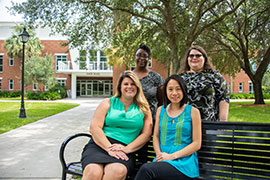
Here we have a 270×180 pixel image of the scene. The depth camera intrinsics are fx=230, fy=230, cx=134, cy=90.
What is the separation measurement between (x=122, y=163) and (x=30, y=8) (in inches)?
340

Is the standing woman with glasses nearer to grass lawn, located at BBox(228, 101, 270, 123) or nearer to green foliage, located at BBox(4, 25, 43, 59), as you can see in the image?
grass lawn, located at BBox(228, 101, 270, 123)

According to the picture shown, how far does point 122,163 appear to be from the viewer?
246 centimetres

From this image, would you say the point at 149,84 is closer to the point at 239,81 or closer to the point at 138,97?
the point at 138,97

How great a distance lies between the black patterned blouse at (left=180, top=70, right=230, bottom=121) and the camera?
9.19 ft

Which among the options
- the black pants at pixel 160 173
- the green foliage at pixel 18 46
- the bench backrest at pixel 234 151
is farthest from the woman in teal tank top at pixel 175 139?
the green foliage at pixel 18 46

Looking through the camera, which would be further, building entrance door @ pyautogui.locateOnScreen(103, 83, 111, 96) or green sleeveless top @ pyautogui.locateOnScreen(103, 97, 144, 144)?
building entrance door @ pyautogui.locateOnScreen(103, 83, 111, 96)

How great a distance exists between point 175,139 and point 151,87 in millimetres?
1252

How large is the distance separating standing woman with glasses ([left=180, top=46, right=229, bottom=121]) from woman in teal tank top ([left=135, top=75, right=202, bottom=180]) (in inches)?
13.8

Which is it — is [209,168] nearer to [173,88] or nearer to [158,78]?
[173,88]

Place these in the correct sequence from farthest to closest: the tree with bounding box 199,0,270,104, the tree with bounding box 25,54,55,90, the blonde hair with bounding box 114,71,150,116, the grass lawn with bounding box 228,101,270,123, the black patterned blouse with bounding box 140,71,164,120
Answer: the tree with bounding box 25,54,55,90, the tree with bounding box 199,0,270,104, the grass lawn with bounding box 228,101,270,123, the black patterned blouse with bounding box 140,71,164,120, the blonde hair with bounding box 114,71,150,116

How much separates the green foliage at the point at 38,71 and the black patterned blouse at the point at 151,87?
81.0ft

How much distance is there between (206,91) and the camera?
280cm

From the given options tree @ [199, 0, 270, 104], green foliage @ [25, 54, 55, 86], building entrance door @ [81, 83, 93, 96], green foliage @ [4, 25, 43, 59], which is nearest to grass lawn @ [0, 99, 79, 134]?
tree @ [199, 0, 270, 104]

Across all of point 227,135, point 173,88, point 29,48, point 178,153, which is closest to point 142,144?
point 178,153
